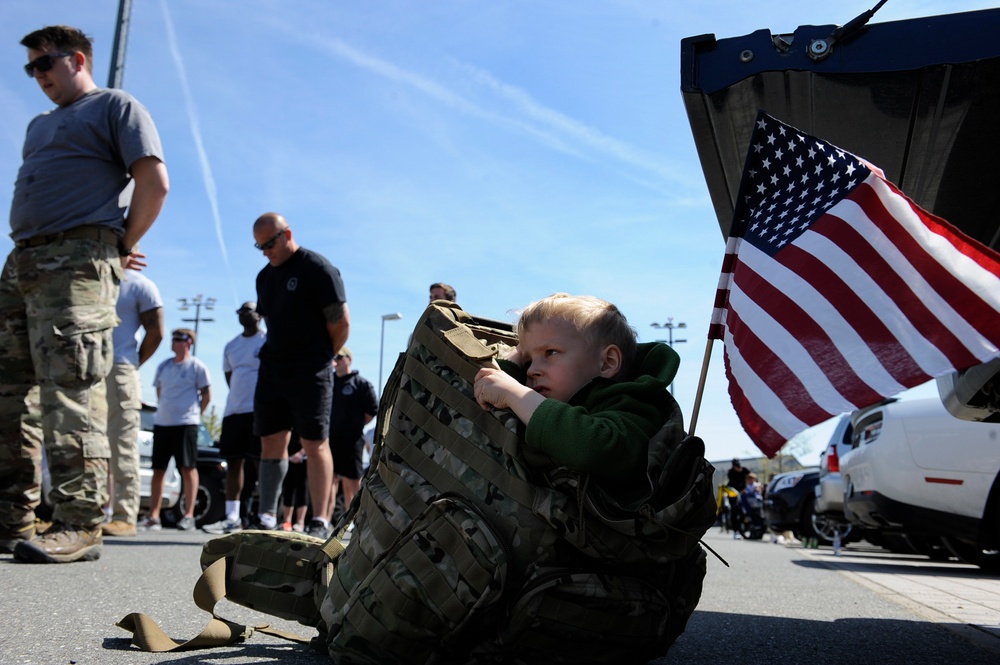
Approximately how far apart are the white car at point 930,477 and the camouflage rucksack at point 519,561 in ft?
18.0

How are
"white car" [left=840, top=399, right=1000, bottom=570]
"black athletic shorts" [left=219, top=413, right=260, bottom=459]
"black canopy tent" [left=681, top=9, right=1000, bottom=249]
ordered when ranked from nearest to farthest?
1. "black canopy tent" [left=681, top=9, right=1000, bottom=249]
2. "white car" [left=840, top=399, right=1000, bottom=570]
3. "black athletic shorts" [left=219, top=413, right=260, bottom=459]

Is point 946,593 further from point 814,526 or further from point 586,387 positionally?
point 814,526

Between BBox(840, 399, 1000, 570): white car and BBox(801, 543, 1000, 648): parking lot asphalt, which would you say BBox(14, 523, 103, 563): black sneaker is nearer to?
BBox(801, 543, 1000, 648): parking lot asphalt

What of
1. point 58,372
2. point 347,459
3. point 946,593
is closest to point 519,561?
point 58,372

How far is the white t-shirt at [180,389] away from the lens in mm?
9047

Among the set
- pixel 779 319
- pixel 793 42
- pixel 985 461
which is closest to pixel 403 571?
pixel 779 319

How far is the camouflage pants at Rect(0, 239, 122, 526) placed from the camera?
14.8 feet

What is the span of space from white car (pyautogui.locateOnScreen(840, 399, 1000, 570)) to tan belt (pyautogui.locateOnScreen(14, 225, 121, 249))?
19.5ft

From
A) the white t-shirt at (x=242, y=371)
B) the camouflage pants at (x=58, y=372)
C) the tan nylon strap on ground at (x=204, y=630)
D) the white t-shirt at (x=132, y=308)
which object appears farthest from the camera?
the white t-shirt at (x=242, y=371)

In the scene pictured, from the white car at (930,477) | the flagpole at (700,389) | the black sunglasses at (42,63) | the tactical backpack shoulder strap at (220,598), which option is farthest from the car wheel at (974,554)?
the black sunglasses at (42,63)

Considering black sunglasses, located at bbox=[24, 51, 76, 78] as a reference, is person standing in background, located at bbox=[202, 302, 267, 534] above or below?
below

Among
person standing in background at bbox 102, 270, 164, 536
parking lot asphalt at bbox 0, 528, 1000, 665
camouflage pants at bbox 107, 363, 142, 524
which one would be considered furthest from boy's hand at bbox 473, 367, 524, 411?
camouflage pants at bbox 107, 363, 142, 524

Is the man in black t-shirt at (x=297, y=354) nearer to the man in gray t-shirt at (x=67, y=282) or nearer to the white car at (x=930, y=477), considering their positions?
the man in gray t-shirt at (x=67, y=282)

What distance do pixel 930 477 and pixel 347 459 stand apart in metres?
5.31
